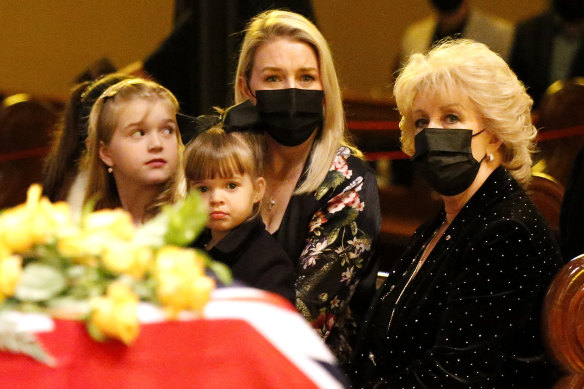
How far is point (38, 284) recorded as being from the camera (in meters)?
1.31

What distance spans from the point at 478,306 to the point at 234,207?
2.12 feet

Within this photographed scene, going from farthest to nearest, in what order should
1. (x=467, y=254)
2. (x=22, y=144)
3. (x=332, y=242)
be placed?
(x=22, y=144)
(x=332, y=242)
(x=467, y=254)

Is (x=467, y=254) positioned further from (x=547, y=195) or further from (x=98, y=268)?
(x=98, y=268)

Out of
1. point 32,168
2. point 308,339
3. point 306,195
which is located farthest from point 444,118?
point 32,168

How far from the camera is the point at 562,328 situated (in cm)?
200

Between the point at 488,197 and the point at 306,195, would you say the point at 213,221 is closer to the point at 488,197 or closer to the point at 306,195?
the point at 306,195

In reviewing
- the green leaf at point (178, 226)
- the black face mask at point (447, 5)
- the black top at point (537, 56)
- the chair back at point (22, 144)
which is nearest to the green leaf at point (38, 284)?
the green leaf at point (178, 226)

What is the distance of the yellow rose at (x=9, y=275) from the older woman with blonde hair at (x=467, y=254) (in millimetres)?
1041

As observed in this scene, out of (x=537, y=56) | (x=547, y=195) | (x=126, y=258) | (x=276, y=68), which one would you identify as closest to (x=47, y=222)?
(x=126, y=258)

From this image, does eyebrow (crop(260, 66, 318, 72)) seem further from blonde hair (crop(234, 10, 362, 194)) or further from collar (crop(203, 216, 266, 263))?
collar (crop(203, 216, 266, 263))

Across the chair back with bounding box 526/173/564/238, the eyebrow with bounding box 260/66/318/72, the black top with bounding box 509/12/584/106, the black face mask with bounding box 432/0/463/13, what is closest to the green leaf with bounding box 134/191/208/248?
the eyebrow with bounding box 260/66/318/72

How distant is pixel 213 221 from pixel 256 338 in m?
1.00

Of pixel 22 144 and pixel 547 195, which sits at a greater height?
pixel 547 195

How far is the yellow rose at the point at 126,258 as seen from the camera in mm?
1288
